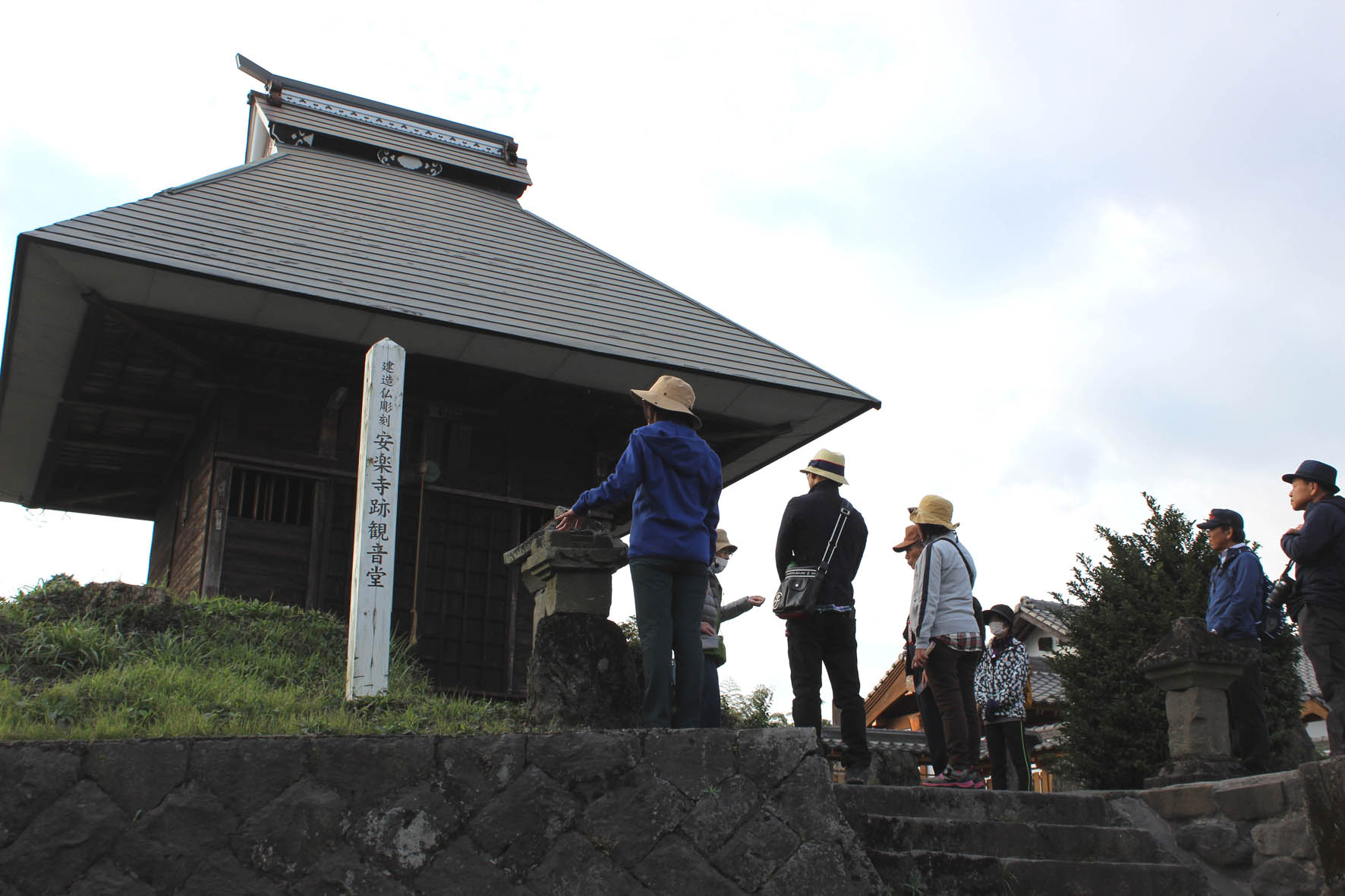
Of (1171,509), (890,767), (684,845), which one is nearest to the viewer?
(684,845)

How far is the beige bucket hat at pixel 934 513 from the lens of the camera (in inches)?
251

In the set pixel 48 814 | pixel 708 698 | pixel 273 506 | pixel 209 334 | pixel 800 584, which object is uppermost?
pixel 209 334

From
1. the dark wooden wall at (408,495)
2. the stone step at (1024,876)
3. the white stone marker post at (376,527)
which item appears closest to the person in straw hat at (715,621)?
the stone step at (1024,876)

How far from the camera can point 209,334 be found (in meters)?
9.52

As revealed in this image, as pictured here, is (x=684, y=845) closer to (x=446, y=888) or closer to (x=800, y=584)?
(x=446, y=888)

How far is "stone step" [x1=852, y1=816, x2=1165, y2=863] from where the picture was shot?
16.6 feet

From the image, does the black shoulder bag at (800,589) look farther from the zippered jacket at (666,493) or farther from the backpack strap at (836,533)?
the zippered jacket at (666,493)

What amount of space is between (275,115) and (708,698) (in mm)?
10300

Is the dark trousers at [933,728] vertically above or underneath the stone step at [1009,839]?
above

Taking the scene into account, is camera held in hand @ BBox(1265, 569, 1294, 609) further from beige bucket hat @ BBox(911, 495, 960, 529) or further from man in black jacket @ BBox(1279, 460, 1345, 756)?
beige bucket hat @ BBox(911, 495, 960, 529)

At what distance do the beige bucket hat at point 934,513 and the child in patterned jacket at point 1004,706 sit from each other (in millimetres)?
1126

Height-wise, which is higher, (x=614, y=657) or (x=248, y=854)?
(x=614, y=657)

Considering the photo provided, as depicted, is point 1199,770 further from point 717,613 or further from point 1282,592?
point 717,613

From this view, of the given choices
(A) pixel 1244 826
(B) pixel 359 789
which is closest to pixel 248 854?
(B) pixel 359 789
